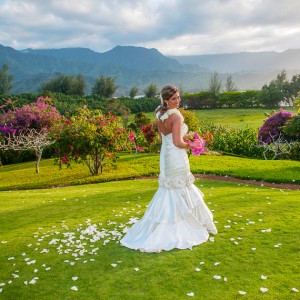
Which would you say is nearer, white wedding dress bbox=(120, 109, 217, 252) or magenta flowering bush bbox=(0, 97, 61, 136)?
white wedding dress bbox=(120, 109, 217, 252)

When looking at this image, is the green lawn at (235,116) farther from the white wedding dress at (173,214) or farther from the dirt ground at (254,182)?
the white wedding dress at (173,214)

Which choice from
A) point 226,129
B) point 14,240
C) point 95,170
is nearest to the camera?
Answer: point 14,240

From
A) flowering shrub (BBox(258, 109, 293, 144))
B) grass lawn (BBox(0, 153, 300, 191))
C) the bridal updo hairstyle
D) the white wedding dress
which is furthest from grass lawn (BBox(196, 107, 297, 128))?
the bridal updo hairstyle

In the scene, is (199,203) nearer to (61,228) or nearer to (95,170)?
(61,228)

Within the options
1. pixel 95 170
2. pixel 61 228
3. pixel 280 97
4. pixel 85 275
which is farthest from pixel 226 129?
pixel 280 97

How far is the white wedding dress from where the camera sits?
7.73 metres

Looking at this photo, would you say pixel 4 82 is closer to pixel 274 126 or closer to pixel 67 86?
pixel 67 86

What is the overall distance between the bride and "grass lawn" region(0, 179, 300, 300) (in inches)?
11.0

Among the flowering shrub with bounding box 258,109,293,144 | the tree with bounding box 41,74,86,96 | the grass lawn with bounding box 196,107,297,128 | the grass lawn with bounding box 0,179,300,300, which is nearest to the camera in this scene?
the grass lawn with bounding box 0,179,300,300

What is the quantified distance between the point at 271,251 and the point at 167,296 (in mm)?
2603

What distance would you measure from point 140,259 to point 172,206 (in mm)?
1411

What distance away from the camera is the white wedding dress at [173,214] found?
25.4ft

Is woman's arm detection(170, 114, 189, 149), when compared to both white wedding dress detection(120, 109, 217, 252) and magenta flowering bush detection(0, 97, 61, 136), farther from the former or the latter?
magenta flowering bush detection(0, 97, 61, 136)

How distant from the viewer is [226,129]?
3619 centimetres
